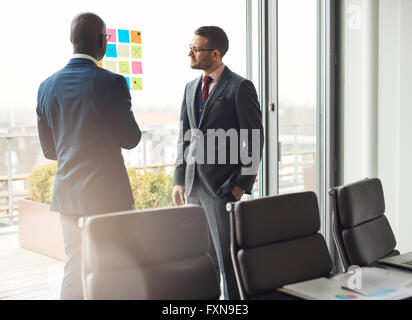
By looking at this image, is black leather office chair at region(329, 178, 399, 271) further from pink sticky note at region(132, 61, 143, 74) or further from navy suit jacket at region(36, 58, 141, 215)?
pink sticky note at region(132, 61, 143, 74)

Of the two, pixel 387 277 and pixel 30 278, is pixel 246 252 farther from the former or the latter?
pixel 30 278

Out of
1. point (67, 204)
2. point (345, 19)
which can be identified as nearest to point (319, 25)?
point (345, 19)

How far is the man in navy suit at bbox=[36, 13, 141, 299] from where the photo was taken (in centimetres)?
225

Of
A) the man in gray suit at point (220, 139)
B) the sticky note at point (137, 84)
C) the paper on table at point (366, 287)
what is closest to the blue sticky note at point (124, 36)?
the sticky note at point (137, 84)

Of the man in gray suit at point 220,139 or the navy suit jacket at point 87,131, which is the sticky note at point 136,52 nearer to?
the man in gray suit at point 220,139

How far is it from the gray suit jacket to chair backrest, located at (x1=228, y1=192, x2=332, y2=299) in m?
0.74

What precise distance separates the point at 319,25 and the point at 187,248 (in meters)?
3.16

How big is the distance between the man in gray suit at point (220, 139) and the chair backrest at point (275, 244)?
2.47ft

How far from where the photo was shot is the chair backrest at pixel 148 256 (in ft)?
5.01

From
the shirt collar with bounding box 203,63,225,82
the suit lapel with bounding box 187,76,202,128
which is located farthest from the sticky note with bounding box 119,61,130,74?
the shirt collar with bounding box 203,63,225,82

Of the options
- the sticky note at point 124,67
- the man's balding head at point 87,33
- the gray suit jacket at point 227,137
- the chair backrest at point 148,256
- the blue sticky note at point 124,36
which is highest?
the blue sticky note at point 124,36

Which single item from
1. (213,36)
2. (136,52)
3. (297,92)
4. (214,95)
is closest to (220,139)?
(214,95)

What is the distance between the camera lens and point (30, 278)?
11.3ft

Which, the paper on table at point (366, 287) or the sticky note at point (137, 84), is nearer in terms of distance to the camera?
the paper on table at point (366, 287)
